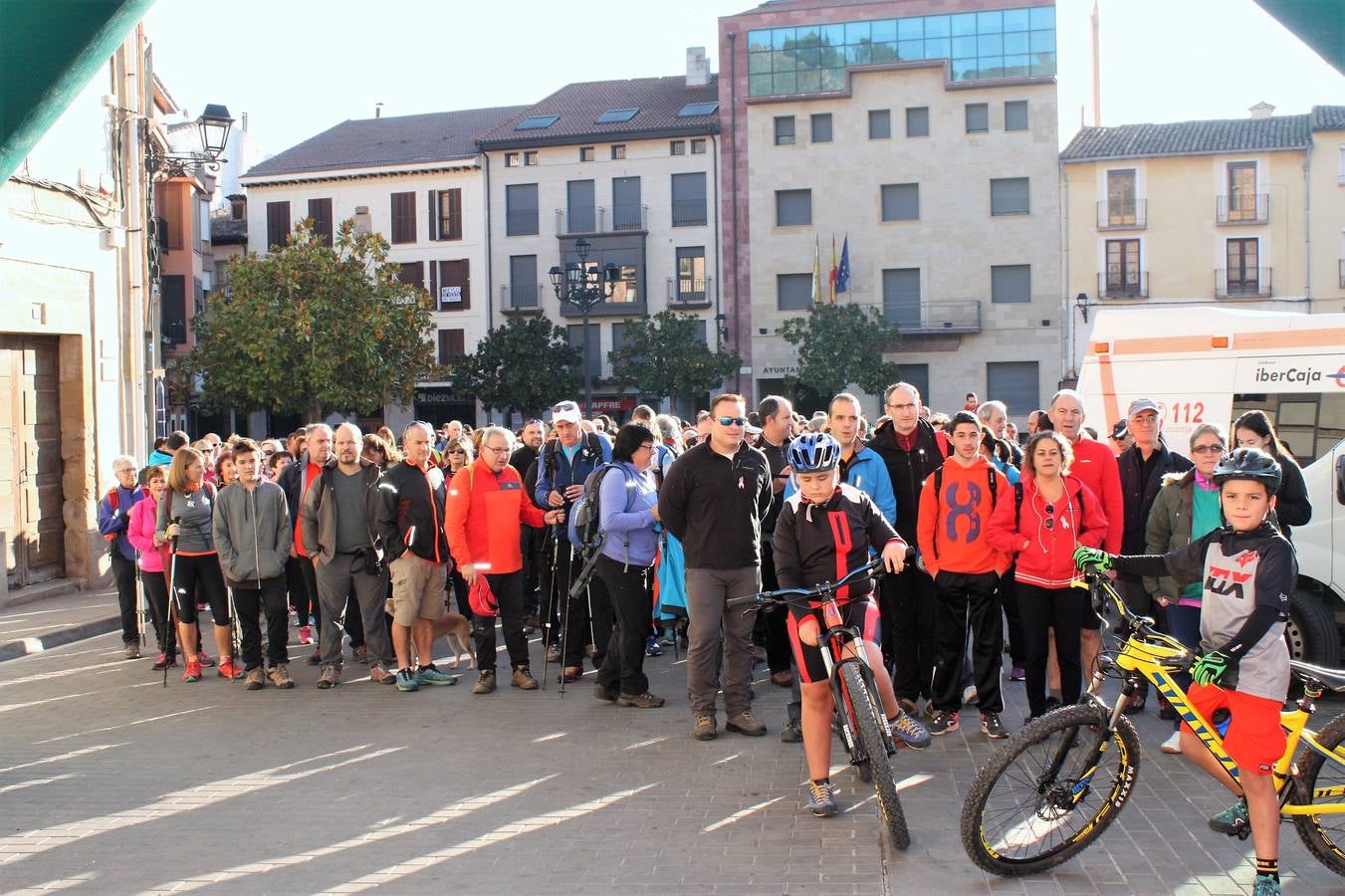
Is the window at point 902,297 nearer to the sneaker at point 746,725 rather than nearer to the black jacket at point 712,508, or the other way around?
the black jacket at point 712,508

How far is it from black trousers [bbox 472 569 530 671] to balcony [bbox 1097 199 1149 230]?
119ft

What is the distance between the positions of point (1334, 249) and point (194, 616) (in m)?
39.4

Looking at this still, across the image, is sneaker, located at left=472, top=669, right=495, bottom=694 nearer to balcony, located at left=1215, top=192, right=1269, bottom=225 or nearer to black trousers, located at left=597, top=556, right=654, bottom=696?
black trousers, located at left=597, top=556, right=654, bottom=696

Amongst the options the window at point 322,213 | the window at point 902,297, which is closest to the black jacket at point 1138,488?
the window at point 902,297

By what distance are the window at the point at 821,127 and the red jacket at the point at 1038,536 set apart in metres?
37.8

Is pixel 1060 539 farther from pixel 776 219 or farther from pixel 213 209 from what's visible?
pixel 213 209

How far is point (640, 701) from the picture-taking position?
27.3 ft

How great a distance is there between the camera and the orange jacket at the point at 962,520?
710 centimetres

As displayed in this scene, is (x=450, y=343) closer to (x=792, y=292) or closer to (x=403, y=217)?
(x=403, y=217)

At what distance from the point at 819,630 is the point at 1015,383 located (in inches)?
1491

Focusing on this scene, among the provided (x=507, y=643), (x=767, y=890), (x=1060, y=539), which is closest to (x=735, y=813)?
(x=767, y=890)

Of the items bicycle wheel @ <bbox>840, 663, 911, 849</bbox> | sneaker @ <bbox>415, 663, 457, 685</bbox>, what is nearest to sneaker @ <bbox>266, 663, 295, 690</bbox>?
sneaker @ <bbox>415, 663, 457, 685</bbox>

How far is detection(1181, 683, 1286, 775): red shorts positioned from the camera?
445cm

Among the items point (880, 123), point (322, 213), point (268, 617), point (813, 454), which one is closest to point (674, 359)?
point (880, 123)
